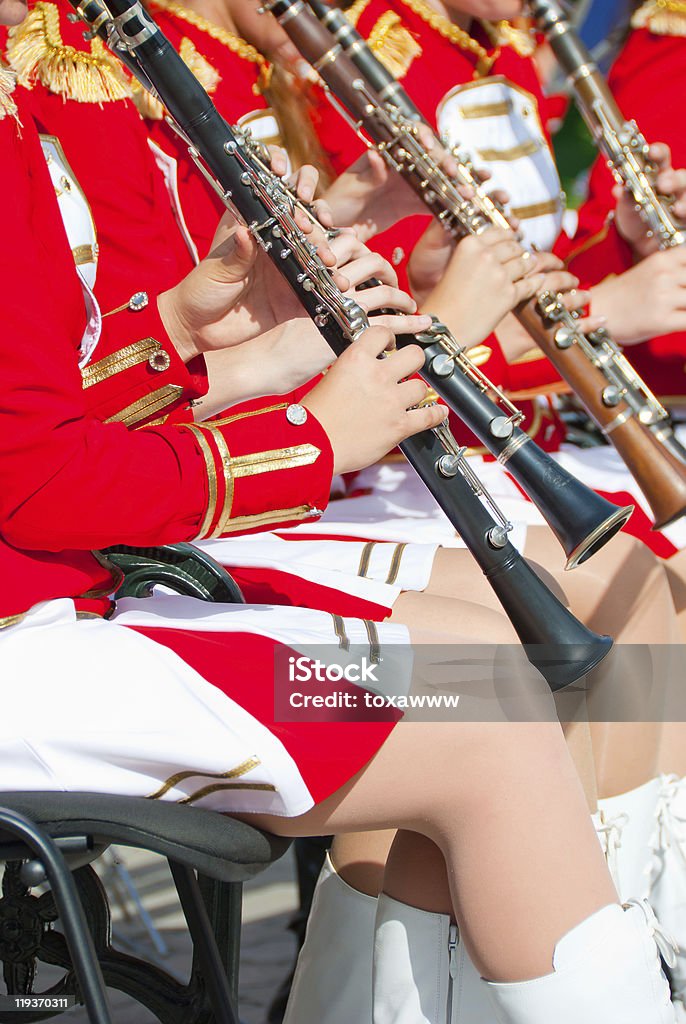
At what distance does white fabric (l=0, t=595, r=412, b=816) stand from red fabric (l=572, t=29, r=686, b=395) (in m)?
1.25

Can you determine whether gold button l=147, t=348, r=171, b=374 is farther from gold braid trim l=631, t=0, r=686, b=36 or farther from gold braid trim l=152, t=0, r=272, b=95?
gold braid trim l=631, t=0, r=686, b=36

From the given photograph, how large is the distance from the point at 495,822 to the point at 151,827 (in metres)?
0.25

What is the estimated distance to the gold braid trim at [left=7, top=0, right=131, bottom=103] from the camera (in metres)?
1.27

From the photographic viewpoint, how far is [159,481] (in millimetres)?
836

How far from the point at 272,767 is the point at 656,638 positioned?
550 mm

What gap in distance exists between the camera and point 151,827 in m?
0.77

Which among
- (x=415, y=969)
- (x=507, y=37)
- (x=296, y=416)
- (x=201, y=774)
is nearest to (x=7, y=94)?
(x=296, y=416)

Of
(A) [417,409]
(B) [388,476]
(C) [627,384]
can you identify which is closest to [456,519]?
(A) [417,409]

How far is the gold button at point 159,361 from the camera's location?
1073 mm

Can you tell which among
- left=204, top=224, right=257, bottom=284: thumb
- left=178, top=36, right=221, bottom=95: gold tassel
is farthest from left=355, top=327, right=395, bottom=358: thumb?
left=178, top=36, right=221, bottom=95: gold tassel

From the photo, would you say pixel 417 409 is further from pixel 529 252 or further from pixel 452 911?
pixel 529 252

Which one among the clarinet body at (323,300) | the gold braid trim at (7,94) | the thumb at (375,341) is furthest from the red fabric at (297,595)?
the gold braid trim at (7,94)

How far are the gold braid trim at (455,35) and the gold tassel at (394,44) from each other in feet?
0.15

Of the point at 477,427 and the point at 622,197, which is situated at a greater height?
the point at 622,197
